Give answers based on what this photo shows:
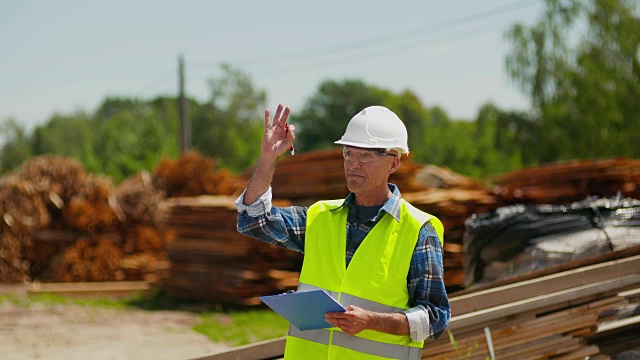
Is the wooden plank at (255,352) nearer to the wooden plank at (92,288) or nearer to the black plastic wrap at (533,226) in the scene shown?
the black plastic wrap at (533,226)

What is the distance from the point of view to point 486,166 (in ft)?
167

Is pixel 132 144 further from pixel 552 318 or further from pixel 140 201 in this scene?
pixel 552 318

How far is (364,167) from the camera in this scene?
3357 millimetres

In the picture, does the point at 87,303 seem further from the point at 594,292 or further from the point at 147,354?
the point at 594,292

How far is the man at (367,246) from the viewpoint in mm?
3250

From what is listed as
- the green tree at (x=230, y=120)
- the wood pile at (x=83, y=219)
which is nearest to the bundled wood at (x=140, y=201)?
the wood pile at (x=83, y=219)

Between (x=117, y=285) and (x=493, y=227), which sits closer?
(x=493, y=227)

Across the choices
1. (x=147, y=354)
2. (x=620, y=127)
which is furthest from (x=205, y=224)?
(x=620, y=127)

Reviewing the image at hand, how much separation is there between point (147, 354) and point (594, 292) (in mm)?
4912

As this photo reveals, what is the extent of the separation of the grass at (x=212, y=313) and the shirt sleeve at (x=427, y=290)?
20.6 feet

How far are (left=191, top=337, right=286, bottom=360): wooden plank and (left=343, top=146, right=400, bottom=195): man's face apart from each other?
1.88m

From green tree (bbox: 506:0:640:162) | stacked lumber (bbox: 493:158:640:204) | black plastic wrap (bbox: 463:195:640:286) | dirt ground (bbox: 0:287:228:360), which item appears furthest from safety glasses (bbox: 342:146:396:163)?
green tree (bbox: 506:0:640:162)

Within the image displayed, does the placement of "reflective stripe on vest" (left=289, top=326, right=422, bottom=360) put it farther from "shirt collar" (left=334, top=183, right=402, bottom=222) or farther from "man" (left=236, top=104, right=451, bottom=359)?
"shirt collar" (left=334, top=183, right=402, bottom=222)

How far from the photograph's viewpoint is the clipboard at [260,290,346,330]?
3.03 meters
